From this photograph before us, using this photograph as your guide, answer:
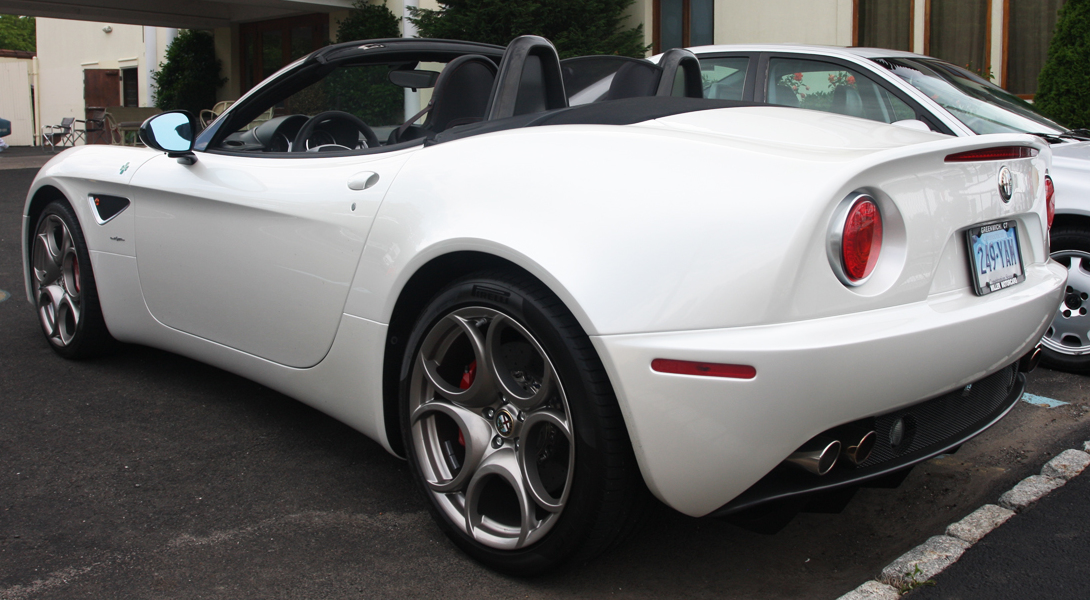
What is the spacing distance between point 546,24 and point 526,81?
977cm

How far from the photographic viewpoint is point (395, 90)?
3592 mm

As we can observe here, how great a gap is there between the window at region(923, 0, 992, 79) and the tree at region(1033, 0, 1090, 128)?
285 cm

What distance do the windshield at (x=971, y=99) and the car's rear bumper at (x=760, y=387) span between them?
291 cm

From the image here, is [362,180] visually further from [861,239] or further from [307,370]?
A: [861,239]

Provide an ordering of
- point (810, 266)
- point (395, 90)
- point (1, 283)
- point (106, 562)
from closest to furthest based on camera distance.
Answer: point (810, 266) < point (106, 562) < point (395, 90) < point (1, 283)

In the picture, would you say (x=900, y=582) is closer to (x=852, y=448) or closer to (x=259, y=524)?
(x=852, y=448)

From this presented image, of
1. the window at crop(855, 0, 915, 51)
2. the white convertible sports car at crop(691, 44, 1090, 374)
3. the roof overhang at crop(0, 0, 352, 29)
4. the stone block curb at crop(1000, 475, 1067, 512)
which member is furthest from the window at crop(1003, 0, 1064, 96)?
the roof overhang at crop(0, 0, 352, 29)

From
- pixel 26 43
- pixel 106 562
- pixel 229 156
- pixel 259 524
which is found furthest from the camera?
pixel 26 43

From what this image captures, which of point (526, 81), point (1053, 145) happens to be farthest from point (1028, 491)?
point (1053, 145)

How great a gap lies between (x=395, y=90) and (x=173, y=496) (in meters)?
1.74

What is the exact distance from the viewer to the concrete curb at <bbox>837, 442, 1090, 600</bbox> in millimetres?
2133

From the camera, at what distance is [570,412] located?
1988 millimetres

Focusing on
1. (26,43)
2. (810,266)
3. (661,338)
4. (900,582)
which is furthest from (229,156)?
(26,43)

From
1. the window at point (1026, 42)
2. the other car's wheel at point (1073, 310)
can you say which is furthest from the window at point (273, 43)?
the other car's wheel at point (1073, 310)
